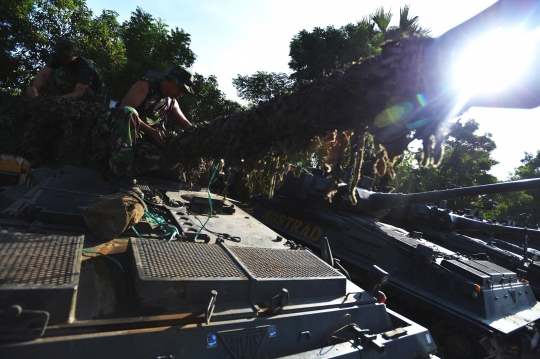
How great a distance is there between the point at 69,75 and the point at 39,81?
438 mm

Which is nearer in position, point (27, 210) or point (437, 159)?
point (437, 159)

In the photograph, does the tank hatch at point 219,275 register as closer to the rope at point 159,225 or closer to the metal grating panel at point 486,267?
the rope at point 159,225

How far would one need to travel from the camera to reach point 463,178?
81.7ft

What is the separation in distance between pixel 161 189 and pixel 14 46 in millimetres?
13249

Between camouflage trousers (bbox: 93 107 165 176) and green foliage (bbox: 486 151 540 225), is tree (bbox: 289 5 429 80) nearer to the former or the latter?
camouflage trousers (bbox: 93 107 165 176)

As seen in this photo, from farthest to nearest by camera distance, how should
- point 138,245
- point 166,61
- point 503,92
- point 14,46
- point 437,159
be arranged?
point 166,61, point 14,46, point 138,245, point 437,159, point 503,92

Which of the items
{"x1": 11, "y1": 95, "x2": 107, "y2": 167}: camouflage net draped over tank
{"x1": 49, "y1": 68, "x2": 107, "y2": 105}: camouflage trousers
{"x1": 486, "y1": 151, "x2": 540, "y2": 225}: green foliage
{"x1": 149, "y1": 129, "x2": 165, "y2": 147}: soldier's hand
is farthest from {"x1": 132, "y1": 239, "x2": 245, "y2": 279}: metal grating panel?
{"x1": 486, "y1": 151, "x2": 540, "y2": 225}: green foliage

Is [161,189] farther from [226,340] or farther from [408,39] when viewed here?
[408,39]

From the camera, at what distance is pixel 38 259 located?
1.88 m

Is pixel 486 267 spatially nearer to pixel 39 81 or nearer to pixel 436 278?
pixel 436 278

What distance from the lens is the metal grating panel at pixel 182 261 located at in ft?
6.79

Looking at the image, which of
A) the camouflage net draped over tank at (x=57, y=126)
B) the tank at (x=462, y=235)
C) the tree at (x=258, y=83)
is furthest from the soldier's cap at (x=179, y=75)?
the tree at (x=258, y=83)

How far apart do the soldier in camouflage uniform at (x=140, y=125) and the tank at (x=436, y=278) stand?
7.03 feet

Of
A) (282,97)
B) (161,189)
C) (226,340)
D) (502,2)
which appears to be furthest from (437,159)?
(161,189)
